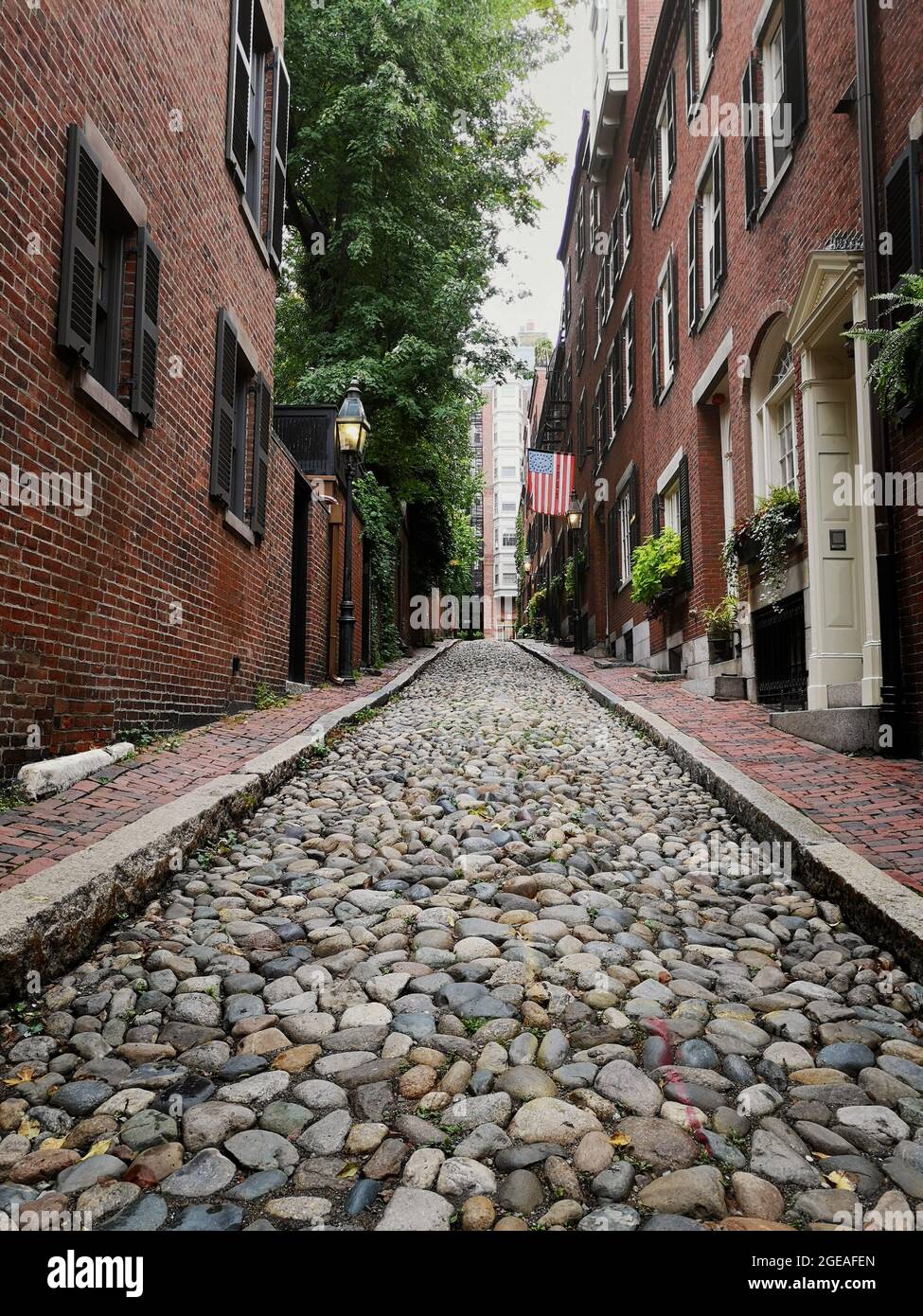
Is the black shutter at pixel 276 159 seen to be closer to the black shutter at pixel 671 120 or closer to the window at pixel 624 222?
the black shutter at pixel 671 120

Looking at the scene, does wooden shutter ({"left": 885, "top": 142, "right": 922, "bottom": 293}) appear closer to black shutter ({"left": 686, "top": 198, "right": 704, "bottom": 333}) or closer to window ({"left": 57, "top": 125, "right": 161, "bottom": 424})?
window ({"left": 57, "top": 125, "right": 161, "bottom": 424})

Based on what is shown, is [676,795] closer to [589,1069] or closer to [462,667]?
[589,1069]

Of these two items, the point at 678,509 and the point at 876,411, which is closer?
the point at 876,411

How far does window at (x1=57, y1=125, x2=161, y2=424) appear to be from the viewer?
4.75 meters

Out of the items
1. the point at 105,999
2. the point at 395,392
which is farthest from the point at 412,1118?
the point at 395,392

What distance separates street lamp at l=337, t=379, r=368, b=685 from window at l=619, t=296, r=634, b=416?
731cm

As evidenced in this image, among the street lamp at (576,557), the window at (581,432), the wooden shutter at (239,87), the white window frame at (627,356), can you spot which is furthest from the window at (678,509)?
the window at (581,432)

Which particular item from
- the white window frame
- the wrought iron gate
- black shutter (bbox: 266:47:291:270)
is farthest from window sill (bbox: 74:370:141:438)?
the white window frame

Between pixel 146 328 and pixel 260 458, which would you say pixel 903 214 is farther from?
pixel 260 458

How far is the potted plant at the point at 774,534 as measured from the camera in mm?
8344

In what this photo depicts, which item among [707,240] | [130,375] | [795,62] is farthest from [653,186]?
[130,375]

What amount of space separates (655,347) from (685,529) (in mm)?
4702

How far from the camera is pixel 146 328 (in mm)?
6070
